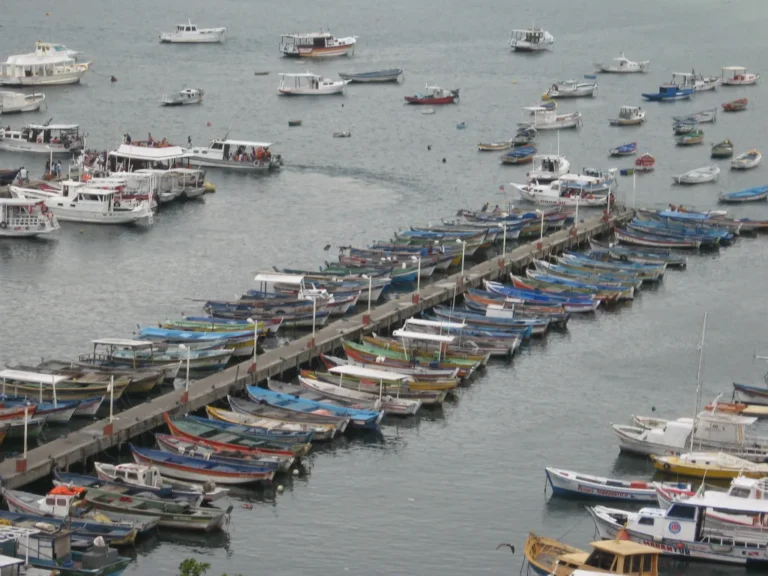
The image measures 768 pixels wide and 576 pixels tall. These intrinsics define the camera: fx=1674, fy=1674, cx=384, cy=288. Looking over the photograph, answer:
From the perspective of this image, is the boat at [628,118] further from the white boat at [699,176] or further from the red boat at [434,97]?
the white boat at [699,176]

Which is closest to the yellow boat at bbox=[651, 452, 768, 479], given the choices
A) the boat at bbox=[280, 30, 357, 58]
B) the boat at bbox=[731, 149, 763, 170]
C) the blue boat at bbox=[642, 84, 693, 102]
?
the boat at bbox=[731, 149, 763, 170]

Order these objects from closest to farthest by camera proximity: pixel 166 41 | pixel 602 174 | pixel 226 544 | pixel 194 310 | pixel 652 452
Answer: pixel 226 544
pixel 652 452
pixel 194 310
pixel 602 174
pixel 166 41

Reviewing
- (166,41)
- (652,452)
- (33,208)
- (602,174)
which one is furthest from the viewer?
(166,41)

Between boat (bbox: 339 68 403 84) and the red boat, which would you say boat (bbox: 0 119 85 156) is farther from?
boat (bbox: 339 68 403 84)

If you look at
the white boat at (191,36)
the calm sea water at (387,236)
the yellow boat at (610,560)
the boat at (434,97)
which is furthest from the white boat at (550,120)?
the yellow boat at (610,560)

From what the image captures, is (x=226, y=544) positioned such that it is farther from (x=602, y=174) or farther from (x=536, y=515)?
(x=602, y=174)

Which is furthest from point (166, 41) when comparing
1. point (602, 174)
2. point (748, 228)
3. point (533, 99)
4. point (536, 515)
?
point (536, 515)

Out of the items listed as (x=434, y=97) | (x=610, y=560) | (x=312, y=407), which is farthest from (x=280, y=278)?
(x=434, y=97)
